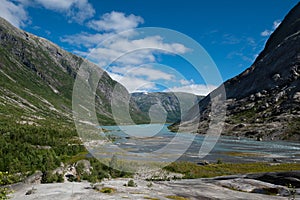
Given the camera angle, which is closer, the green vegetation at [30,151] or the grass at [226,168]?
the grass at [226,168]

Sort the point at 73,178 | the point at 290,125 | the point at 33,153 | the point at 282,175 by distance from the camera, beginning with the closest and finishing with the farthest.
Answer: the point at 282,175
the point at 73,178
the point at 33,153
the point at 290,125

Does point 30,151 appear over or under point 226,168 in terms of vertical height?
over

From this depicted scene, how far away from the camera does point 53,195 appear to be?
2867cm

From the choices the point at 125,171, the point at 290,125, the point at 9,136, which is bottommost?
the point at 125,171

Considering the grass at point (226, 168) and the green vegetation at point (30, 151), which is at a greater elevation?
the green vegetation at point (30, 151)

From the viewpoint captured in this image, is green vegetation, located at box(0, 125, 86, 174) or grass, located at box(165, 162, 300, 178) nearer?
grass, located at box(165, 162, 300, 178)

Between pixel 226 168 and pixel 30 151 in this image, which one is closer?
pixel 226 168

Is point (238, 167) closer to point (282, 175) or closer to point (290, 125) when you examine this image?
point (282, 175)

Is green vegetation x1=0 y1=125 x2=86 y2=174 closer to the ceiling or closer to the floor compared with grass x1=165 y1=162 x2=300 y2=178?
closer to the ceiling

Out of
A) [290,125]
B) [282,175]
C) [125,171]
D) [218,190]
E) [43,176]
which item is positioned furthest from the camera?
[290,125]

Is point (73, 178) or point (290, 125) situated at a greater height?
point (290, 125)

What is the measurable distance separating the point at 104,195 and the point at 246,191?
19.9 m

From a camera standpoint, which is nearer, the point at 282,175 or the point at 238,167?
the point at 282,175

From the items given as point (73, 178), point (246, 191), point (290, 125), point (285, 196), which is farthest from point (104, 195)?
point (290, 125)
